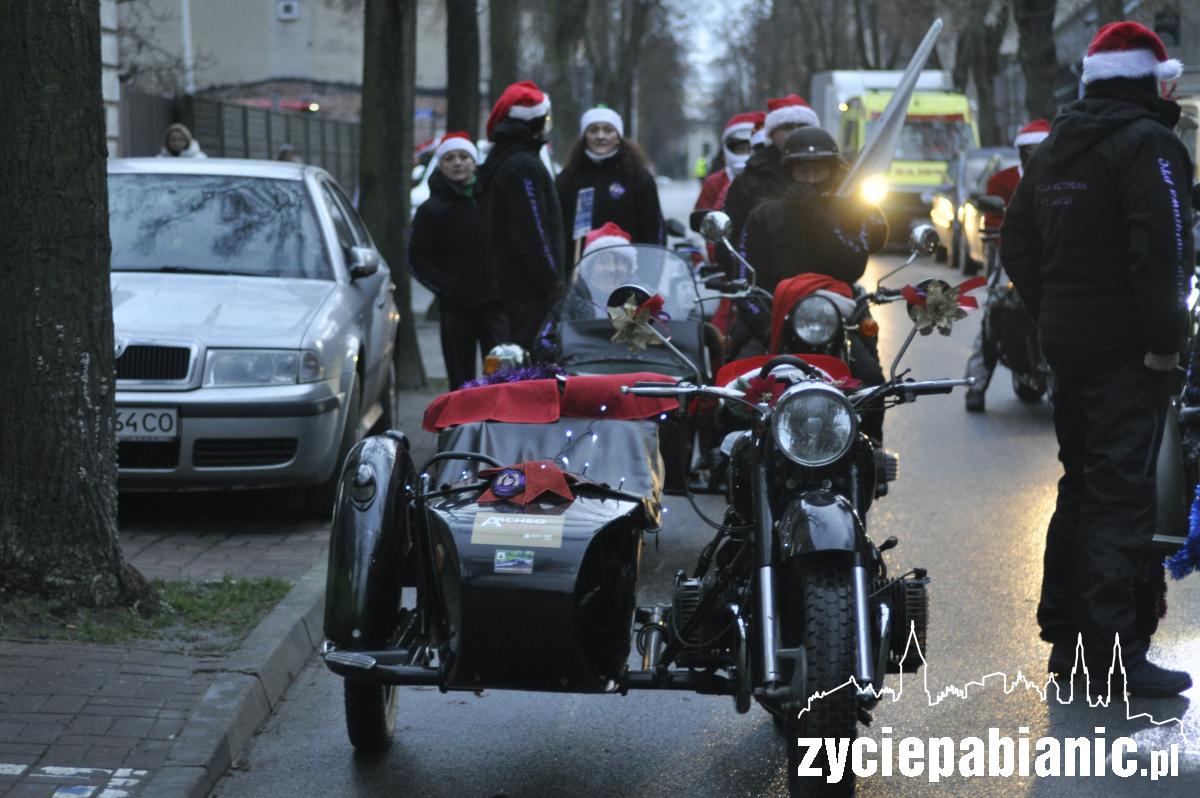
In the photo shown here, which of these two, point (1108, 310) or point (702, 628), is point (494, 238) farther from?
point (702, 628)

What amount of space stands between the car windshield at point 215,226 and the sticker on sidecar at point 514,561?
16.8ft

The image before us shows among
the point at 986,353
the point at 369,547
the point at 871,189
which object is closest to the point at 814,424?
the point at 369,547

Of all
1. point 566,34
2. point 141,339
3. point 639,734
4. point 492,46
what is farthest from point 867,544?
point 566,34

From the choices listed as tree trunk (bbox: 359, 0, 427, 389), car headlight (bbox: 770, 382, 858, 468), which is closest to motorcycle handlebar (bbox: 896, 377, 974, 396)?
car headlight (bbox: 770, 382, 858, 468)

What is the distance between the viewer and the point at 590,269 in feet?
26.5

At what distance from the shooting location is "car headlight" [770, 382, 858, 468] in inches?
184

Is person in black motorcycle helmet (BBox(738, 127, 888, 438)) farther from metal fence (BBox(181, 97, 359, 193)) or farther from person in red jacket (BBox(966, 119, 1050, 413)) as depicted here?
metal fence (BBox(181, 97, 359, 193))

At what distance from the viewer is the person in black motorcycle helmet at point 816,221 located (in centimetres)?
825

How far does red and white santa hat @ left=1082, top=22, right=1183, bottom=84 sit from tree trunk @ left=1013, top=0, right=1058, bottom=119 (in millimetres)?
28452

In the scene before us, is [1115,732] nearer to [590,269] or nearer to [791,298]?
[791,298]

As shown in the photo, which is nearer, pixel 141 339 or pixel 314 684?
pixel 314 684

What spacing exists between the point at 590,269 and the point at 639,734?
288 cm

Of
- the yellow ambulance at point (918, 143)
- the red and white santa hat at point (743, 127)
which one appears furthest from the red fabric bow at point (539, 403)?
the yellow ambulance at point (918, 143)

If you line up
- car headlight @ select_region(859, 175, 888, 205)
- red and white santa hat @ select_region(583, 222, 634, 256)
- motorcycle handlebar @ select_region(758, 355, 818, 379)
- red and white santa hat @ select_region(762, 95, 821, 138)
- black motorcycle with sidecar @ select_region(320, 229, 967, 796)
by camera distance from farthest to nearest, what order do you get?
1. red and white santa hat @ select_region(762, 95, 821, 138)
2. red and white santa hat @ select_region(583, 222, 634, 256)
3. car headlight @ select_region(859, 175, 888, 205)
4. motorcycle handlebar @ select_region(758, 355, 818, 379)
5. black motorcycle with sidecar @ select_region(320, 229, 967, 796)
